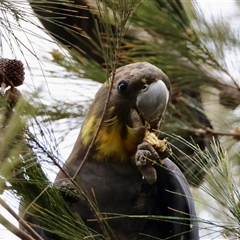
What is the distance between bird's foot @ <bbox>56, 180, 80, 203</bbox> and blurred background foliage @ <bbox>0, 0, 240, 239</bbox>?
0.13 meters

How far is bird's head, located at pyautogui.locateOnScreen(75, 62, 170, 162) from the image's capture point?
205 cm

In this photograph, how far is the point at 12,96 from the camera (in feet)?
4.37

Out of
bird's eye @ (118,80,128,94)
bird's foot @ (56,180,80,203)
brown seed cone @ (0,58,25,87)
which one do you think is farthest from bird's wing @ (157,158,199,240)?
brown seed cone @ (0,58,25,87)

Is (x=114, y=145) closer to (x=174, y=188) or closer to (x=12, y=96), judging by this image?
(x=174, y=188)

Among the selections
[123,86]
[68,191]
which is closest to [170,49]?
[123,86]

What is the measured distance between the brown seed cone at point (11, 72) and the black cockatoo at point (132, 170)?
1.92ft

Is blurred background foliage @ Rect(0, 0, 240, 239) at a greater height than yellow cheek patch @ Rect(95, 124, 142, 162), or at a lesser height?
greater

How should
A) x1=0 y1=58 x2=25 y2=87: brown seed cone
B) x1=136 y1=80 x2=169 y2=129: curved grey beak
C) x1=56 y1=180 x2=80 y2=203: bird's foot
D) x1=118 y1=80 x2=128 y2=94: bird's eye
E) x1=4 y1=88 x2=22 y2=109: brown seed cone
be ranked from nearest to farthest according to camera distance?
x1=4 y1=88 x2=22 y2=109: brown seed cone → x1=0 y1=58 x2=25 y2=87: brown seed cone → x1=56 y1=180 x2=80 y2=203: bird's foot → x1=136 y1=80 x2=169 y2=129: curved grey beak → x1=118 y1=80 x2=128 y2=94: bird's eye

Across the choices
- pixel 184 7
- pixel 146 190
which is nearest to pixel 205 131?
pixel 146 190

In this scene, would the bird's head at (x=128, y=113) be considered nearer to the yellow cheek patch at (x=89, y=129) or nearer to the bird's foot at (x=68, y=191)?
the yellow cheek patch at (x=89, y=129)

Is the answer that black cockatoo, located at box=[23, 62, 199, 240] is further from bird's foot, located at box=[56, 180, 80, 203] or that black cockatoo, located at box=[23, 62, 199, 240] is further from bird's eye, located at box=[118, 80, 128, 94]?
bird's foot, located at box=[56, 180, 80, 203]

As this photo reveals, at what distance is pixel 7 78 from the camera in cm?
143

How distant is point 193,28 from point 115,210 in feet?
2.30

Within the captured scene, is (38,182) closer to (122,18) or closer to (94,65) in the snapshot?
(122,18)
